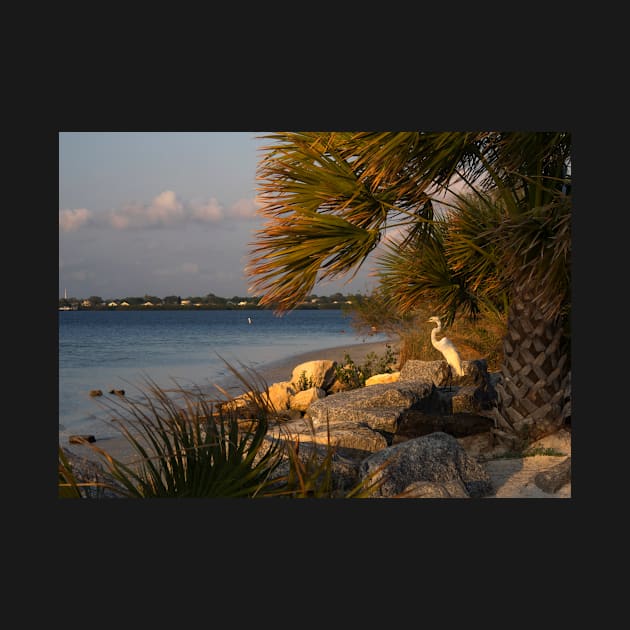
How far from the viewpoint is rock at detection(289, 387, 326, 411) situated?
32.3ft

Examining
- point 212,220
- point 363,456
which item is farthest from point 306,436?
point 212,220

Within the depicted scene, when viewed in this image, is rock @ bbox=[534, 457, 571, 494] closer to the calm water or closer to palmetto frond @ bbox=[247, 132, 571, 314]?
palmetto frond @ bbox=[247, 132, 571, 314]

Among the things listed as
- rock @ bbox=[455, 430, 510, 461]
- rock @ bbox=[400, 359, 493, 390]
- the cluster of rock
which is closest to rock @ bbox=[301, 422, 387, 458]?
the cluster of rock

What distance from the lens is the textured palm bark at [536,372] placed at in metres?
→ 6.90

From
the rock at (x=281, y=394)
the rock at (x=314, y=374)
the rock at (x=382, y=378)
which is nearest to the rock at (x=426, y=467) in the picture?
the rock at (x=281, y=394)

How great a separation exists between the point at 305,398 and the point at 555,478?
4541mm

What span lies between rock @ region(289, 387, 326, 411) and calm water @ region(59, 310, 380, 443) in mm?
765

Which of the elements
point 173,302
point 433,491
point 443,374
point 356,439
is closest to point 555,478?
point 433,491

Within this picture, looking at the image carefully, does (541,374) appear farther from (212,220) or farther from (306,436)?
(212,220)

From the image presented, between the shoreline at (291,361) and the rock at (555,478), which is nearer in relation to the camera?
the rock at (555,478)

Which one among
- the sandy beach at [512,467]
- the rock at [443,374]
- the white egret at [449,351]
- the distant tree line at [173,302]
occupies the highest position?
the distant tree line at [173,302]

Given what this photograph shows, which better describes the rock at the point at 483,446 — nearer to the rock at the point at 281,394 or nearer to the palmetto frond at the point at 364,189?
the palmetto frond at the point at 364,189

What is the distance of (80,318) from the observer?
902 centimetres

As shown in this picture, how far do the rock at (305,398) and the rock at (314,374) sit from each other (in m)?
0.53
